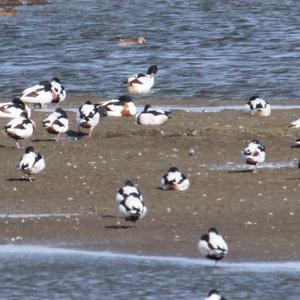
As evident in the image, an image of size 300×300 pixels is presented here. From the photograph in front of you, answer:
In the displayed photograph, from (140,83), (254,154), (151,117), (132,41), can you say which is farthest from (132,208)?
(132,41)

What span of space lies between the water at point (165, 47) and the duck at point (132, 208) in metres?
12.5

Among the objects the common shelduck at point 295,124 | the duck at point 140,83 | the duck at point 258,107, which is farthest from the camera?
the duck at point 140,83

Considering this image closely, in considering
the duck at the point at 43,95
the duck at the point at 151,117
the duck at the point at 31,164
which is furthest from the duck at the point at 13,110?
the duck at the point at 31,164

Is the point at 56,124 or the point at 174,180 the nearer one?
the point at 174,180

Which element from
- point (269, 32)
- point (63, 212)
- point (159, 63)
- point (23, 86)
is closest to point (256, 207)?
point (63, 212)

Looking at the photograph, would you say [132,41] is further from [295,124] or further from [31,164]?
[31,164]

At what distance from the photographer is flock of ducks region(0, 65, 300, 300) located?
13.6m

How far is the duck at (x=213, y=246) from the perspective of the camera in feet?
42.2

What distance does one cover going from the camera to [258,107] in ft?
72.6

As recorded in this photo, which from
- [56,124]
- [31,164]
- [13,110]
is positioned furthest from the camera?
[13,110]

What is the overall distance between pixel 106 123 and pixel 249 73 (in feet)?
31.9

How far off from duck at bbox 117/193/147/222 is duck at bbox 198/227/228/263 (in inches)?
48.5

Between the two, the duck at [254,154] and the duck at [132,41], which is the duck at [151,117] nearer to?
the duck at [254,154]

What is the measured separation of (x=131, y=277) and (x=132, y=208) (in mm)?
1546
